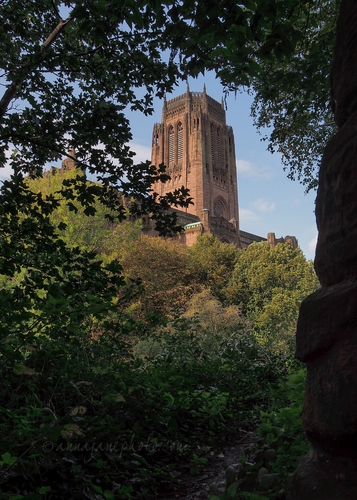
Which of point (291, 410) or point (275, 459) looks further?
point (291, 410)

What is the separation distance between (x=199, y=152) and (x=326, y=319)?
68.3 metres

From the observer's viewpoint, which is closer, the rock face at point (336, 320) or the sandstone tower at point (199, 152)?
the rock face at point (336, 320)

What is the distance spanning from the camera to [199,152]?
67.4m

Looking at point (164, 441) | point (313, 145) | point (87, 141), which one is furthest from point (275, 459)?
point (313, 145)

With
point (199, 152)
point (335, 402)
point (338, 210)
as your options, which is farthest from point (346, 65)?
point (199, 152)

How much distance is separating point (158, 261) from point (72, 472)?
83.9 feet

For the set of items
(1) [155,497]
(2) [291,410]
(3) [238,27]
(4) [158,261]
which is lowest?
(1) [155,497]

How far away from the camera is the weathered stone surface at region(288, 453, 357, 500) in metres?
1.14

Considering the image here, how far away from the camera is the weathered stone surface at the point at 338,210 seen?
140 cm

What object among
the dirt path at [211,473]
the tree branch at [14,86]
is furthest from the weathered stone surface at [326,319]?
the tree branch at [14,86]

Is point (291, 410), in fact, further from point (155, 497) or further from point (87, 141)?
point (87, 141)

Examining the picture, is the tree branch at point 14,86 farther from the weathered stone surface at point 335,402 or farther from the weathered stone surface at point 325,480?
the weathered stone surface at point 325,480

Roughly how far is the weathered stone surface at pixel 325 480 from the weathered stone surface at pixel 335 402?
36 mm

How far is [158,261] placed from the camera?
28.6 metres
